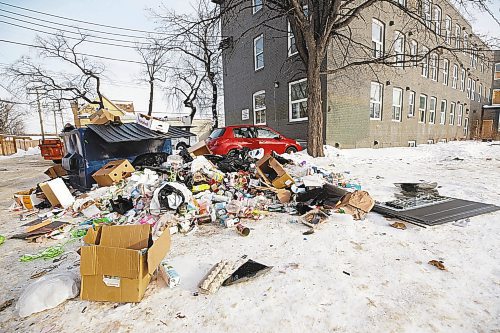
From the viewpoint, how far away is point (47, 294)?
1682 millimetres

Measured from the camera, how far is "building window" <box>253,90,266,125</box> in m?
14.2

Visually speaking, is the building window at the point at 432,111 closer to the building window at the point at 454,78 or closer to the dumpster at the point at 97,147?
the building window at the point at 454,78

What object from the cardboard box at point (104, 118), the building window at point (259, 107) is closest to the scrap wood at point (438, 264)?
the cardboard box at point (104, 118)

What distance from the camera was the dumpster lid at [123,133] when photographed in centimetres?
447

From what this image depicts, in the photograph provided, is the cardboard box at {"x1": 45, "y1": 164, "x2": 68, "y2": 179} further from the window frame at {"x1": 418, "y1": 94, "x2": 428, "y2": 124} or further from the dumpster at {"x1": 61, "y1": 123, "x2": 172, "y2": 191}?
the window frame at {"x1": 418, "y1": 94, "x2": 428, "y2": 124}

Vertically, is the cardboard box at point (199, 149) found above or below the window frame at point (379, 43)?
below

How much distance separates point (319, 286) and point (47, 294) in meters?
1.98

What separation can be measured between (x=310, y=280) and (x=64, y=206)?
426 centimetres

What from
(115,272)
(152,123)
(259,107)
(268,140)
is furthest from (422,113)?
(115,272)

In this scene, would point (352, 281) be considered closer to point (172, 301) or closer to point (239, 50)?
point (172, 301)

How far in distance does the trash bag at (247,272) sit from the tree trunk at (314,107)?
7.07 m

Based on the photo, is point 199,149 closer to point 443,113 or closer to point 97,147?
point 97,147

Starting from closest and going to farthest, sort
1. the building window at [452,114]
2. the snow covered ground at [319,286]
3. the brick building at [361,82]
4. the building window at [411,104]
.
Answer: the snow covered ground at [319,286] < the brick building at [361,82] < the building window at [411,104] < the building window at [452,114]

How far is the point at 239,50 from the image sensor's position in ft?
52.2
